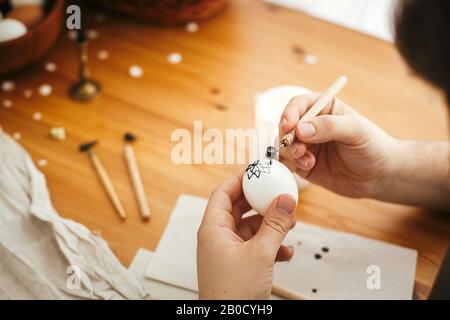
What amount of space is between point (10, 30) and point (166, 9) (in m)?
0.41

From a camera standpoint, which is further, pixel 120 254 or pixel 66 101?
pixel 66 101

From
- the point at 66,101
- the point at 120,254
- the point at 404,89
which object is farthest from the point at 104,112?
the point at 404,89

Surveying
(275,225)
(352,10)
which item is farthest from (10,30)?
(352,10)

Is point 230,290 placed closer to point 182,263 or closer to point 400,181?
point 182,263

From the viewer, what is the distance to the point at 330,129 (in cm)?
89

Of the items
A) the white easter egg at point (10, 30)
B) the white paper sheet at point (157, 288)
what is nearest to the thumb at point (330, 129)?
the white paper sheet at point (157, 288)

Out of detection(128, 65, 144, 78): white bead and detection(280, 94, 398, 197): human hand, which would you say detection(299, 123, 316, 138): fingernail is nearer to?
detection(280, 94, 398, 197): human hand

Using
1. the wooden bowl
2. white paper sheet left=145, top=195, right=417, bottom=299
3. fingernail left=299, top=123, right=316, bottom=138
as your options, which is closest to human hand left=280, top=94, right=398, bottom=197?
fingernail left=299, top=123, right=316, bottom=138

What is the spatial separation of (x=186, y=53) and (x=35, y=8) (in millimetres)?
366

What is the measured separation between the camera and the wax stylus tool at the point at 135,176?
3.31 ft

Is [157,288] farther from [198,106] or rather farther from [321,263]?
[198,106]

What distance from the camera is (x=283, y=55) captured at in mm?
1352

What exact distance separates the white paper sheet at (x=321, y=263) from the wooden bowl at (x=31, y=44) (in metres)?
0.49

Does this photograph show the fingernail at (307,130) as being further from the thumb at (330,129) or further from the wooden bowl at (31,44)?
the wooden bowl at (31,44)
